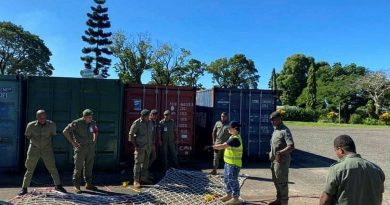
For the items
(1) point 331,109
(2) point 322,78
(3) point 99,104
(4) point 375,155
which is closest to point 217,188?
(3) point 99,104

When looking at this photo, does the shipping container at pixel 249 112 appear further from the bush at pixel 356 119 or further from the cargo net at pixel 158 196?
the bush at pixel 356 119

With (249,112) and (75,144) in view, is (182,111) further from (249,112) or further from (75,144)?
(75,144)

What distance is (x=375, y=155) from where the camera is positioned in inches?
672

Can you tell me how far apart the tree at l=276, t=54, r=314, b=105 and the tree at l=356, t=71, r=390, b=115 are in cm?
1364

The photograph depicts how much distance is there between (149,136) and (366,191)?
6632mm

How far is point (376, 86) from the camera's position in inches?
2063

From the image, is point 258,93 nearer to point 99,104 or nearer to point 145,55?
point 99,104

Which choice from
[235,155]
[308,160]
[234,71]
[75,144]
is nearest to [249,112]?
[308,160]

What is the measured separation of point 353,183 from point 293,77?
212ft

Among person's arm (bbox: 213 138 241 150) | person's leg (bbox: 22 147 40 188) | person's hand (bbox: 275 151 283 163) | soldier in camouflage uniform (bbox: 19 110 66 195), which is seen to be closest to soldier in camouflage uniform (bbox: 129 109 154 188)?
soldier in camouflage uniform (bbox: 19 110 66 195)

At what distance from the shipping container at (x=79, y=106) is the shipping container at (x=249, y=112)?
11.0 ft

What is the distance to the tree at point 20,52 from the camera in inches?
2304

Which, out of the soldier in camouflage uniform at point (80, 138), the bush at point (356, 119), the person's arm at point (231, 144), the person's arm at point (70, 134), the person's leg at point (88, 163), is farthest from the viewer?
the bush at point (356, 119)

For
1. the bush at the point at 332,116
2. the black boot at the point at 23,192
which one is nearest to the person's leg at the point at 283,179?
the black boot at the point at 23,192
